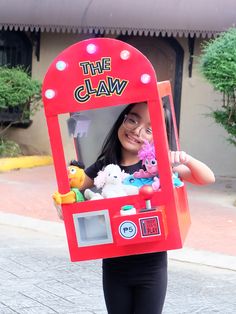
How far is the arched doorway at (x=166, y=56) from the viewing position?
42.1 ft

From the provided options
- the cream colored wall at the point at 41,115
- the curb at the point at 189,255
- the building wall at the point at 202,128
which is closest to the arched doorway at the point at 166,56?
the building wall at the point at 202,128

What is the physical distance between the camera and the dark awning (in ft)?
38.3

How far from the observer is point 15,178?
1196 centimetres

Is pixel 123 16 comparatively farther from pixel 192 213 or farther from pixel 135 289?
pixel 135 289

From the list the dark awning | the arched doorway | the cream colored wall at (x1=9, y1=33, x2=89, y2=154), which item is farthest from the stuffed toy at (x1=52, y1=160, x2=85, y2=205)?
the cream colored wall at (x1=9, y1=33, x2=89, y2=154)

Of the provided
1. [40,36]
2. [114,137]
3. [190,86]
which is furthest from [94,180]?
[40,36]

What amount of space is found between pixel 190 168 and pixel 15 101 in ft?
32.4

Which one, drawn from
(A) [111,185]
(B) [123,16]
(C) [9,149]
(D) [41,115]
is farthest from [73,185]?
(D) [41,115]

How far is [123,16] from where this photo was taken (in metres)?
12.2

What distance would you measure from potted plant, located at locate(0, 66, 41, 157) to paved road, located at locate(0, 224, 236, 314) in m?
5.81

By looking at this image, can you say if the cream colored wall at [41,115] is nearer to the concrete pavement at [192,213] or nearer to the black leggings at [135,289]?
the concrete pavement at [192,213]

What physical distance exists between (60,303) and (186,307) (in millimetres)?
967

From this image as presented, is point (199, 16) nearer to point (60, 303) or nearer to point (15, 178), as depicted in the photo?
point (15, 178)

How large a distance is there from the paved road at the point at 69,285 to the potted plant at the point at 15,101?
581 cm
